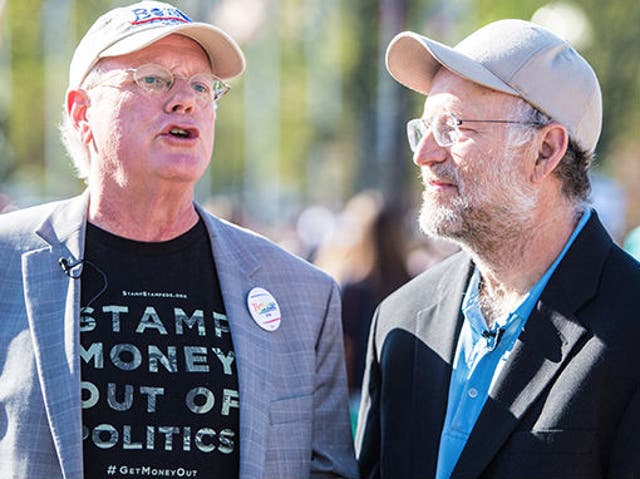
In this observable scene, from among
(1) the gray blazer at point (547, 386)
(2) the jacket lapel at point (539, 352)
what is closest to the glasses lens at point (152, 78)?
(1) the gray blazer at point (547, 386)

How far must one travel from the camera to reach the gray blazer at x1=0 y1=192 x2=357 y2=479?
11.5 ft

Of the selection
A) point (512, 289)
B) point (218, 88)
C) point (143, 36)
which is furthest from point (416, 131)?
point (143, 36)

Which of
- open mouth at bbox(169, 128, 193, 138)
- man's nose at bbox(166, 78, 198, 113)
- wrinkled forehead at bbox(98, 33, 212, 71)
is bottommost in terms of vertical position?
open mouth at bbox(169, 128, 193, 138)

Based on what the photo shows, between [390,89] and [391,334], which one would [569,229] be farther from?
[390,89]

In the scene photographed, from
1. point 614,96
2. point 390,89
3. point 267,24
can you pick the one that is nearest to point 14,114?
point 267,24

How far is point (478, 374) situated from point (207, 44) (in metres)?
1.50

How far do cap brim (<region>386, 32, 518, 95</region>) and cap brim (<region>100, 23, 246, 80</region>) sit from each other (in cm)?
57

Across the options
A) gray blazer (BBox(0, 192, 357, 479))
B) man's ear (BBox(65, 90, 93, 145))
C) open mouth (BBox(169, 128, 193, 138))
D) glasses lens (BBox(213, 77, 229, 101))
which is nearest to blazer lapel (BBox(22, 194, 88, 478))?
gray blazer (BBox(0, 192, 357, 479))

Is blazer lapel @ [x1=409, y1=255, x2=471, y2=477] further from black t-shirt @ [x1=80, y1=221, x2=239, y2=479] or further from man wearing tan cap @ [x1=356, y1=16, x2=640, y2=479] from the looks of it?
black t-shirt @ [x1=80, y1=221, x2=239, y2=479]

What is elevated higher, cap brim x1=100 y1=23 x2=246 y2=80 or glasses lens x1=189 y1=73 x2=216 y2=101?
cap brim x1=100 y1=23 x2=246 y2=80

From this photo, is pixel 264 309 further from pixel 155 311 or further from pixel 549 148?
pixel 549 148

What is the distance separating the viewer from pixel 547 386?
11.6 feet

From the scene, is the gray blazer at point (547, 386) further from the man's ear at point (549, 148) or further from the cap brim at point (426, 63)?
the cap brim at point (426, 63)

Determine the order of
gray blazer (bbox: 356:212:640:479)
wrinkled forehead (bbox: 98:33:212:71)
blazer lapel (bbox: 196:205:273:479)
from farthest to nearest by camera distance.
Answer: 1. wrinkled forehead (bbox: 98:33:212:71)
2. blazer lapel (bbox: 196:205:273:479)
3. gray blazer (bbox: 356:212:640:479)
